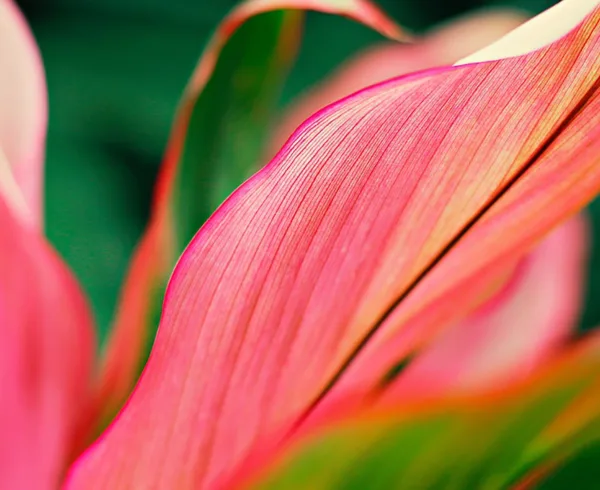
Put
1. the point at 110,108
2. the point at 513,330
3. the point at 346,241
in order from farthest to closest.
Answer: the point at 110,108 < the point at 513,330 < the point at 346,241

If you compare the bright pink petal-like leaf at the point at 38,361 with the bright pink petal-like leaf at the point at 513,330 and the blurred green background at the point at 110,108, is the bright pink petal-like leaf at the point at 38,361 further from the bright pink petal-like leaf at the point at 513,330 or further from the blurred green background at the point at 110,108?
the blurred green background at the point at 110,108

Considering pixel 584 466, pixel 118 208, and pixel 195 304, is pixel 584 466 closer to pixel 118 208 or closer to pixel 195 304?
pixel 195 304

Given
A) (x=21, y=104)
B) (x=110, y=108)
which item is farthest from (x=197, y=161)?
(x=110, y=108)

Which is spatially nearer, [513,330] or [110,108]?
[513,330]

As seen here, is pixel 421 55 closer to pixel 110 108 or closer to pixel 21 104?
pixel 21 104

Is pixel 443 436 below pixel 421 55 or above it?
below

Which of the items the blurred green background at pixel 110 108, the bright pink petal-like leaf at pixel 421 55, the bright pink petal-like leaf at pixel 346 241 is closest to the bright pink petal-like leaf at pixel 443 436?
the bright pink petal-like leaf at pixel 346 241
